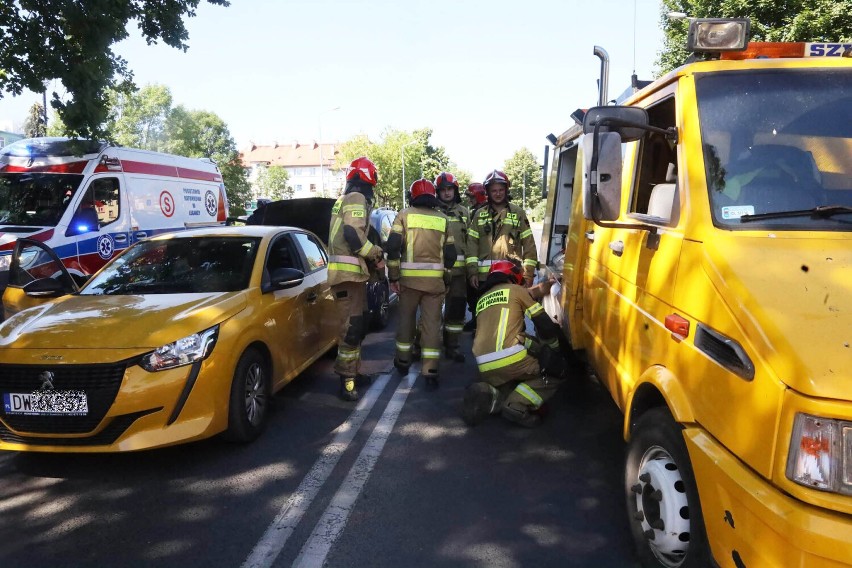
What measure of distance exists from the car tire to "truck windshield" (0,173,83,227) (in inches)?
177

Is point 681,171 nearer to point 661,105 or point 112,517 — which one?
point 661,105

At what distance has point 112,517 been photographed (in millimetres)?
3406

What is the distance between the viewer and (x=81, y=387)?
3703 millimetres

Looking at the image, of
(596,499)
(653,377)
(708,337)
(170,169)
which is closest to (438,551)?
(596,499)

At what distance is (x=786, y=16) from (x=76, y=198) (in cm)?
1452

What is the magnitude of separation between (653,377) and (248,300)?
3111mm

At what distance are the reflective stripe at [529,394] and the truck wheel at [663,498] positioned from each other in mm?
1765

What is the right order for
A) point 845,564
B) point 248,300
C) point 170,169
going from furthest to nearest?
1. point 170,169
2. point 248,300
3. point 845,564

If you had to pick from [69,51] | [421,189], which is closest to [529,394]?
[421,189]

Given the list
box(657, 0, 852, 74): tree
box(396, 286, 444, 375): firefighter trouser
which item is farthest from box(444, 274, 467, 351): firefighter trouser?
box(657, 0, 852, 74): tree

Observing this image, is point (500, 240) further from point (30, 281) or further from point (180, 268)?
point (30, 281)

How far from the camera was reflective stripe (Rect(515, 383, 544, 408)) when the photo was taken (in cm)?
466

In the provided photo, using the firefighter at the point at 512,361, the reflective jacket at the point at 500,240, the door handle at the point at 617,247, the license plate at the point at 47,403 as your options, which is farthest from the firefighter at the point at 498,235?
the license plate at the point at 47,403

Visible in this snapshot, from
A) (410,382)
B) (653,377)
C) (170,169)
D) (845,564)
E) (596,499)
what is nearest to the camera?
(845,564)
